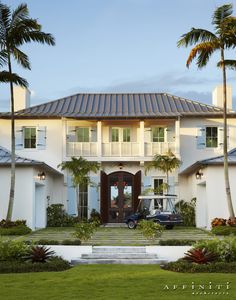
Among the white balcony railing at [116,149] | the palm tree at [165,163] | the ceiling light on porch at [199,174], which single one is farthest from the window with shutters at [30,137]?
the ceiling light on porch at [199,174]

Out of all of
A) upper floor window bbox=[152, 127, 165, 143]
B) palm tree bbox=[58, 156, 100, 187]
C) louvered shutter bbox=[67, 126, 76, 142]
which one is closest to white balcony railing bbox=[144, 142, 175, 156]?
upper floor window bbox=[152, 127, 165, 143]

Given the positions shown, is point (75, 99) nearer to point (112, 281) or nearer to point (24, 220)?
point (24, 220)

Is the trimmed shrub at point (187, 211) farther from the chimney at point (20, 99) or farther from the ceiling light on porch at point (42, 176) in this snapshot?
the chimney at point (20, 99)

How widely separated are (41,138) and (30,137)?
660 millimetres

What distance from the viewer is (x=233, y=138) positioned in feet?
107

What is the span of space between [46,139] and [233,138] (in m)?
10.0

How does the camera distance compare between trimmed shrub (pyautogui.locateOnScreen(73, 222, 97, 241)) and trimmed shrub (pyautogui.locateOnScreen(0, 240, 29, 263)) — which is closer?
trimmed shrub (pyautogui.locateOnScreen(0, 240, 29, 263))

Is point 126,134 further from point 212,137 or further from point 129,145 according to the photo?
point 212,137

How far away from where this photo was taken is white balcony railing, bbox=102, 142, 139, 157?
31.7 metres

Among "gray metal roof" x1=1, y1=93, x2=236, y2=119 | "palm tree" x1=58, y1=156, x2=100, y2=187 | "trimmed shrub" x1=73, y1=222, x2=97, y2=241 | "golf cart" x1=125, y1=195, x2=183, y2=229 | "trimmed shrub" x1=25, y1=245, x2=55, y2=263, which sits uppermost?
"gray metal roof" x1=1, y1=93, x2=236, y2=119

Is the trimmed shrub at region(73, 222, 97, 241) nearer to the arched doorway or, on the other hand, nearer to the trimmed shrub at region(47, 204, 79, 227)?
the trimmed shrub at region(47, 204, 79, 227)

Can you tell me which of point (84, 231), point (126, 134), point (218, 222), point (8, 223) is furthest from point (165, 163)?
point (84, 231)

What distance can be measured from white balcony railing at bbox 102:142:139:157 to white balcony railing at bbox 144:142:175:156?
58 cm

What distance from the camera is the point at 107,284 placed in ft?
39.2
